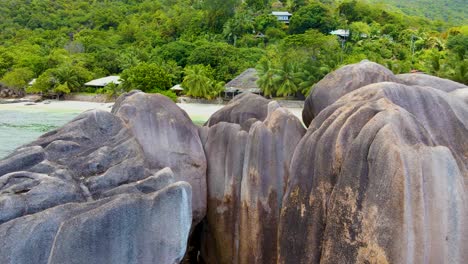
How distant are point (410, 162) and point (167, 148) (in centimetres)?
342

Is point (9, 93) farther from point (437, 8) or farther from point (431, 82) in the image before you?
point (437, 8)

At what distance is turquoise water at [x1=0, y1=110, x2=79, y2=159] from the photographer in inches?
949

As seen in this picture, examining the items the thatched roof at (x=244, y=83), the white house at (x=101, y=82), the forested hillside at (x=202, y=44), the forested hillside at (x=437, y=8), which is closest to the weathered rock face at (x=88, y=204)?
the forested hillside at (x=202, y=44)

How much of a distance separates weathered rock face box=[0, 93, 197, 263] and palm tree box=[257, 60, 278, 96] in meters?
32.7

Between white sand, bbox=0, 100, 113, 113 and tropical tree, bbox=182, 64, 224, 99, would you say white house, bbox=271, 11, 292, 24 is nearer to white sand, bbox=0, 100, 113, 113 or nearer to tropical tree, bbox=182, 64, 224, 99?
tropical tree, bbox=182, 64, 224, 99

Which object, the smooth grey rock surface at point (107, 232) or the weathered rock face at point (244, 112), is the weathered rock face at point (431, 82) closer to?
the weathered rock face at point (244, 112)

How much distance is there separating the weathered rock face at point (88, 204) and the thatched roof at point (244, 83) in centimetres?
3464

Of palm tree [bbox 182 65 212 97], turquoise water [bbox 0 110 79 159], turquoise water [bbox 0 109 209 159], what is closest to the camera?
turquoise water [bbox 0 110 79 159]

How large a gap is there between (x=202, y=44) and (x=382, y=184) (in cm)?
5287

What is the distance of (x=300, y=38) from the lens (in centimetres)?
5309

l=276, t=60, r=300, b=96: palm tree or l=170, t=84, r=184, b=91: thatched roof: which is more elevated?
l=276, t=60, r=300, b=96: palm tree

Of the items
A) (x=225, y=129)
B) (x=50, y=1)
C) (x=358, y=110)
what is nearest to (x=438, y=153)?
(x=358, y=110)

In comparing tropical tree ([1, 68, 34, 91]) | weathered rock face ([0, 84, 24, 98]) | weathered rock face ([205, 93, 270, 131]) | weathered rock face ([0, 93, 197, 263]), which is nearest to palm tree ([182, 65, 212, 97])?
tropical tree ([1, 68, 34, 91])

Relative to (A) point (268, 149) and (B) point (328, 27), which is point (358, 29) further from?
(A) point (268, 149)
